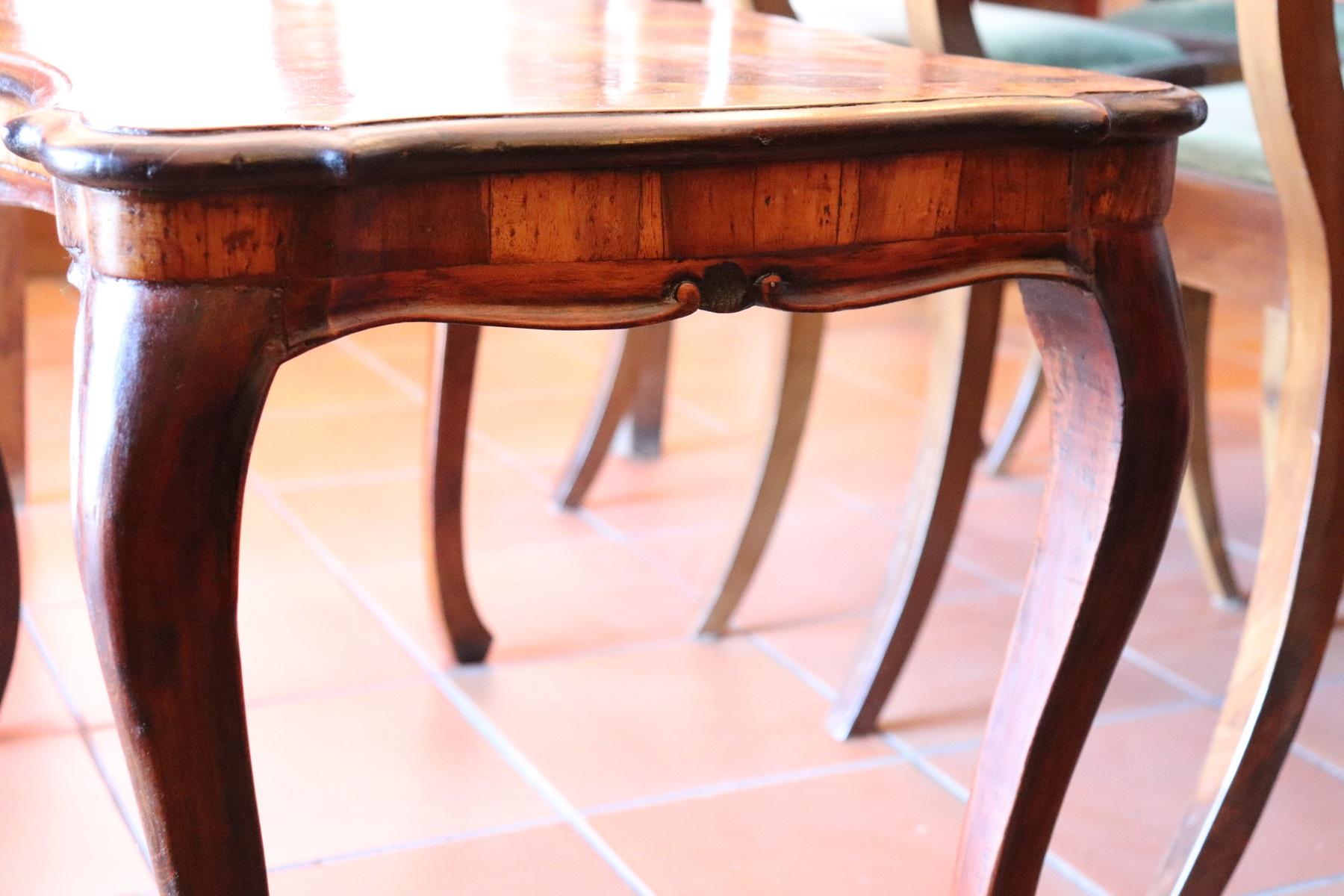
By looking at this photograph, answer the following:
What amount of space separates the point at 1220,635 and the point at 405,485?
100 cm

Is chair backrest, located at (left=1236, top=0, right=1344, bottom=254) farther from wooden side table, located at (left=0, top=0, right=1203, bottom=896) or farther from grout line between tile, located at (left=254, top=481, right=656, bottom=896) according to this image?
grout line between tile, located at (left=254, top=481, right=656, bottom=896)

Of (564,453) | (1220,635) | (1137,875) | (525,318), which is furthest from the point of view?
(564,453)

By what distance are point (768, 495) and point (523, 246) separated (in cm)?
84

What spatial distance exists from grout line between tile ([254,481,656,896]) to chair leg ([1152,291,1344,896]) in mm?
382

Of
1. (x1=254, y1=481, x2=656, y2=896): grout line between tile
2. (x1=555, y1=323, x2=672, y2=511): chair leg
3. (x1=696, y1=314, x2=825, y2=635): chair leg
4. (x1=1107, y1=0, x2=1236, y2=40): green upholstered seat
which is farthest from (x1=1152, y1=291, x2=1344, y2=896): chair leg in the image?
(x1=1107, y1=0, x2=1236, y2=40): green upholstered seat

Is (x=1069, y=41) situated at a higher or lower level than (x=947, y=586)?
higher

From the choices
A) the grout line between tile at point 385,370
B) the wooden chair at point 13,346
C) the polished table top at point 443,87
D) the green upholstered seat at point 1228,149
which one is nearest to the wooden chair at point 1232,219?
the green upholstered seat at point 1228,149

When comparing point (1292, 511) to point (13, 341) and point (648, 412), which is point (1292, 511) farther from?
point (13, 341)

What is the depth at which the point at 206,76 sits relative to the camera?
69 centimetres

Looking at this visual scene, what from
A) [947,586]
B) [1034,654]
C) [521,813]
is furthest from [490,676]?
[1034,654]

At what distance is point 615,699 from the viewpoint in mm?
1316

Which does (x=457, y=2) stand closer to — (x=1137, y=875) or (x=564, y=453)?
(x=1137, y=875)

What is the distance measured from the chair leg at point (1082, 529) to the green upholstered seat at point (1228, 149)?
1.28 feet

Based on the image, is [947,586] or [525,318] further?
[947,586]
